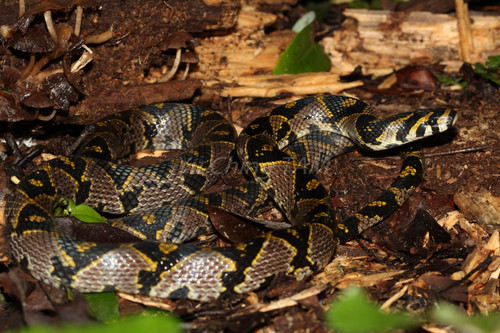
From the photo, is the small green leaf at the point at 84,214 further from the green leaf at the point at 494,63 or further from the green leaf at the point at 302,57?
the green leaf at the point at 494,63

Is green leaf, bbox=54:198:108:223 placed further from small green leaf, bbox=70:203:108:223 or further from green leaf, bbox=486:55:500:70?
green leaf, bbox=486:55:500:70

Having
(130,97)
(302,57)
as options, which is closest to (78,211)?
(130,97)

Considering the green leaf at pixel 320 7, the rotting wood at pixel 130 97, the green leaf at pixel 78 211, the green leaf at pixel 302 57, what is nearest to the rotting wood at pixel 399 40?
the green leaf at pixel 302 57

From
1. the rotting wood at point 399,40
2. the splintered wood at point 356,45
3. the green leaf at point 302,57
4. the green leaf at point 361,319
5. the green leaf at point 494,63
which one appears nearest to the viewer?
the green leaf at point 361,319

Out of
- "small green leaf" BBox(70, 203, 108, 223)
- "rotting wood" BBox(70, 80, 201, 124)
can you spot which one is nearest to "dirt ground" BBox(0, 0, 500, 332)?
"rotting wood" BBox(70, 80, 201, 124)

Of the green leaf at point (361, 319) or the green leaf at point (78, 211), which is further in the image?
the green leaf at point (78, 211)

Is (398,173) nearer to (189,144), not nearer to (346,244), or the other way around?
(346,244)
